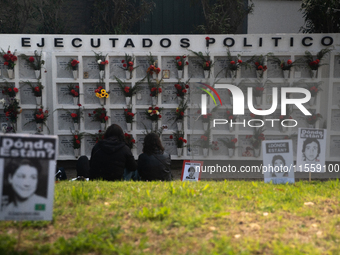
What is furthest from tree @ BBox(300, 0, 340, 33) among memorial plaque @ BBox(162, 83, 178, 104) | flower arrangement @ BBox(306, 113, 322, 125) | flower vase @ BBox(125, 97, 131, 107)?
flower vase @ BBox(125, 97, 131, 107)

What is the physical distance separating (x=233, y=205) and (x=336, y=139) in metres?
4.84

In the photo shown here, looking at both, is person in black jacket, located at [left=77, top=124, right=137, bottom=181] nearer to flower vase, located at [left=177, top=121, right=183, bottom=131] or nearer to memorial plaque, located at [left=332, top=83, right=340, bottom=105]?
flower vase, located at [left=177, top=121, right=183, bottom=131]

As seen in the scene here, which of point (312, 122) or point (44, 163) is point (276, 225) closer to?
point (44, 163)

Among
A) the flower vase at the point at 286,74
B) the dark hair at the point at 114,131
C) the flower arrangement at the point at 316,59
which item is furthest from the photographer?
the flower vase at the point at 286,74

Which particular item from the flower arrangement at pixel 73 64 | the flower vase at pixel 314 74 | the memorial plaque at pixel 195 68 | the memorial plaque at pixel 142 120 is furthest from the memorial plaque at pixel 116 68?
the flower vase at pixel 314 74

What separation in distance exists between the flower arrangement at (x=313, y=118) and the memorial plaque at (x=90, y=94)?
160 inches

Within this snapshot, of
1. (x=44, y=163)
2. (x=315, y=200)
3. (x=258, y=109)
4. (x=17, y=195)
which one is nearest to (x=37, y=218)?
(x=17, y=195)

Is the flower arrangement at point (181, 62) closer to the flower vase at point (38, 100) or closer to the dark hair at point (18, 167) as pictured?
the flower vase at point (38, 100)

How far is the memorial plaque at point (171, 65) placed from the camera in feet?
24.2

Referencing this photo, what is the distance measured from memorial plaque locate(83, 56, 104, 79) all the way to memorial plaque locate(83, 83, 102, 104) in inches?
6.9

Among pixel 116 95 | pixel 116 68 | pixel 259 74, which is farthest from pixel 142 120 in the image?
pixel 259 74

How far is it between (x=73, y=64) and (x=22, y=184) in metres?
4.96

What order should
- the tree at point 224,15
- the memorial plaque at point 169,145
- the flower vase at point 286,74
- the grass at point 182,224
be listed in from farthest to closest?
the tree at point 224,15, the memorial plaque at point 169,145, the flower vase at point 286,74, the grass at point 182,224

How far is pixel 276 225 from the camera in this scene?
2.93 meters
